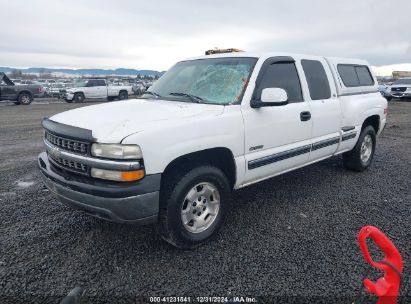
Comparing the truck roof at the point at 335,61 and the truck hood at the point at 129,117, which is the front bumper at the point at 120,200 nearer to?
the truck hood at the point at 129,117

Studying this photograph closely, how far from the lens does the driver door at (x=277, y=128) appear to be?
3320 mm

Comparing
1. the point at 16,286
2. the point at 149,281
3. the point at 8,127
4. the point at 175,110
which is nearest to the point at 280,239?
the point at 149,281

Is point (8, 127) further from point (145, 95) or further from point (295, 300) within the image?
Result: point (295, 300)

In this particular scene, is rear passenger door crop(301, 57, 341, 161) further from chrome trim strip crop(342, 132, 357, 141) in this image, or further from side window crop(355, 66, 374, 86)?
side window crop(355, 66, 374, 86)

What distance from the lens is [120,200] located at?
249 centimetres

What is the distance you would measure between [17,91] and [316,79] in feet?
64.6

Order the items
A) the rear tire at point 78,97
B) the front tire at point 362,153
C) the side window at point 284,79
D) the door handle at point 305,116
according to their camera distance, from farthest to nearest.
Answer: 1. the rear tire at point 78,97
2. the front tire at point 362,153
3. the door handle at point 305,116
4. the side window at point 284,79

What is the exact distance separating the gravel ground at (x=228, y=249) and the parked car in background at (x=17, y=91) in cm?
1679

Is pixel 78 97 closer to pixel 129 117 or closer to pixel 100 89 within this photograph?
pixel 100 89

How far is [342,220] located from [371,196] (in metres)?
1.02

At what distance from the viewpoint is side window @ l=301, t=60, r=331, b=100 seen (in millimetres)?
4168

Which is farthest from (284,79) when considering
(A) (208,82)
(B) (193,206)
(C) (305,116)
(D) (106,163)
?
(D) (106,163)

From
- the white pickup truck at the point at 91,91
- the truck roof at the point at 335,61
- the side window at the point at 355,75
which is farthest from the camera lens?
the white pickup truck at the point at 91,91

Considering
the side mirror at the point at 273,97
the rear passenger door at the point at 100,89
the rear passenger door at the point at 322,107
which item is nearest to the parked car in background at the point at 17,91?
the rear passenger door at the point at 100,89
